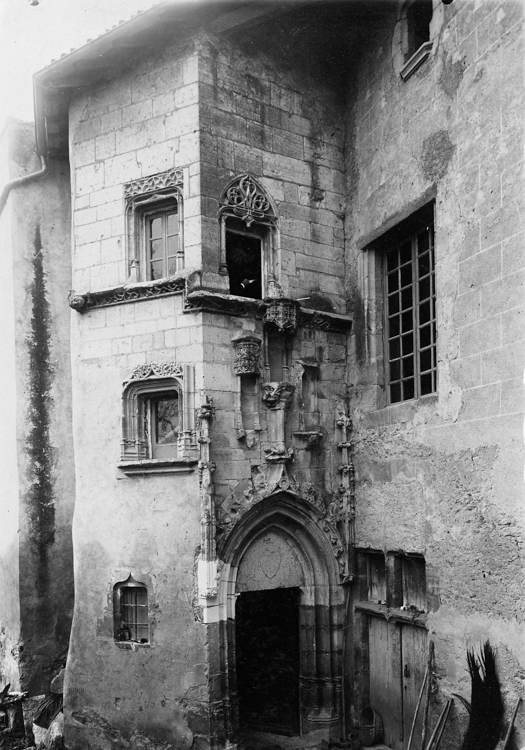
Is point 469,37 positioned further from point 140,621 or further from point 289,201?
point 140,621

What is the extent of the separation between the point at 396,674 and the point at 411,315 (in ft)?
13.8

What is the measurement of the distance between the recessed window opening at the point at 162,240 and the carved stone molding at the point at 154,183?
0.85 feet

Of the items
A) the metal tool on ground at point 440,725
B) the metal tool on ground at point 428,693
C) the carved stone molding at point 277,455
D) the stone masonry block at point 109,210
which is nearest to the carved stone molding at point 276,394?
the carved stone molding at point 277,455

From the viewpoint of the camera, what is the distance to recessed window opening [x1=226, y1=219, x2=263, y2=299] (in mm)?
9266

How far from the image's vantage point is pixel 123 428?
8977 mm

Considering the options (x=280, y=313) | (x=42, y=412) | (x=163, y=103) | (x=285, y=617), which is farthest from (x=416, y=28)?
(x=285, y=617)

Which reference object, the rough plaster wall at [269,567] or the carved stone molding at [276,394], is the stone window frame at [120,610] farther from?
the carved stone molding at [276,394]

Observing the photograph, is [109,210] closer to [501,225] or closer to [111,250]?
[111,250]

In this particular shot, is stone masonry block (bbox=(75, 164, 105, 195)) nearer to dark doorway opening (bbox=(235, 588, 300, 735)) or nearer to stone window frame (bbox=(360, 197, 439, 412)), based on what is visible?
stone window frame (bbox=(360, 197, 439, 412))

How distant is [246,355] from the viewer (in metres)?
8.80

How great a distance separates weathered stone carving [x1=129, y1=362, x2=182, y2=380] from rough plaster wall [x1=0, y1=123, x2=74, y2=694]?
245 cm

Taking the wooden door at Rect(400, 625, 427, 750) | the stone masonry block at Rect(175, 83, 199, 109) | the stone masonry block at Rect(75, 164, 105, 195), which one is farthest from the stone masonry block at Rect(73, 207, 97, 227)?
the wooden door at Rect(400, 625, 427, 750)

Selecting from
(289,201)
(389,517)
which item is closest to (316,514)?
(389,517)

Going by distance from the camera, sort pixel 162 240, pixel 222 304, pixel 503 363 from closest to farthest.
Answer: pixel 503 363 < pixel 222 304 < pixel 162 240
